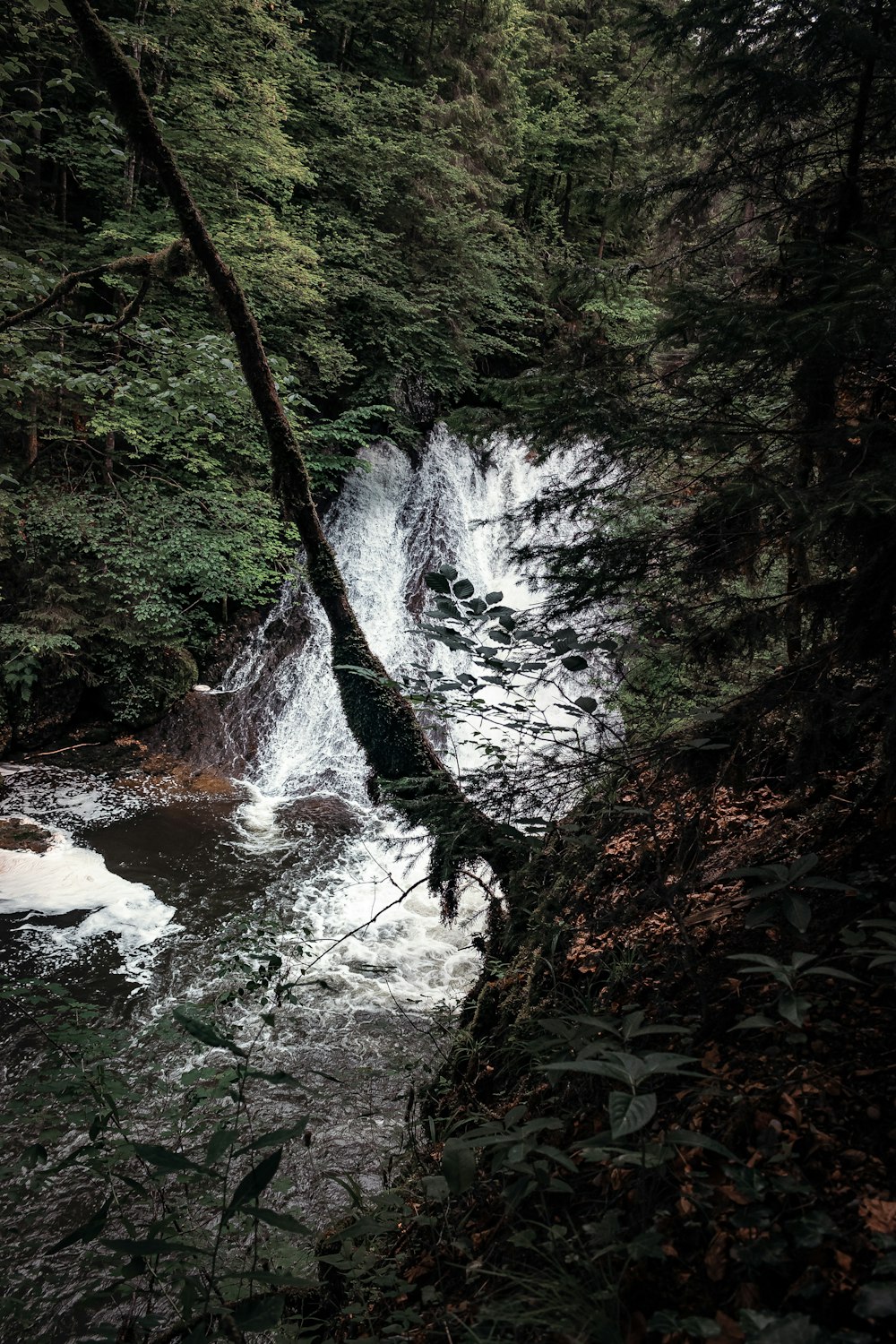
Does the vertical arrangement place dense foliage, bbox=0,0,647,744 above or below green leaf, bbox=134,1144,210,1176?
above

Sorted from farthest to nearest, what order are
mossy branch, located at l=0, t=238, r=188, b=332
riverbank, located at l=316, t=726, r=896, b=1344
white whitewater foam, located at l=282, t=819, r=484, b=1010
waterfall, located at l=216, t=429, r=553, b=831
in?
waterfall, located at l=216, t=429, r=553, b=831 < white whitewater foam, located at l=282, t=819, r=484, b=1010 < mossy branch, located at l=0, t=238, r=188, b=332 < riverbank, located at l=316, t=726, r=896, b=1344

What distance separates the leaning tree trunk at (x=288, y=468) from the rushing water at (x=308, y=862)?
414mm

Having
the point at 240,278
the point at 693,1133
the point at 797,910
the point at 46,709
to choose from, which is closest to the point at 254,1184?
the point at 693,1133

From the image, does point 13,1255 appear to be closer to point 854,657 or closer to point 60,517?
point 854,657

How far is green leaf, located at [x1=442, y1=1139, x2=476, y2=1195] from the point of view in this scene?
57.7 inches

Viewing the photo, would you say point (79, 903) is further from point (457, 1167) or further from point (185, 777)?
point (457, 1167)

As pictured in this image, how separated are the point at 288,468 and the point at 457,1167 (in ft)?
14.3

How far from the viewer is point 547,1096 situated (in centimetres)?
239

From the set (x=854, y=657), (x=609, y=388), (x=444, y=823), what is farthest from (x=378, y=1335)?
(x=609, y=388)

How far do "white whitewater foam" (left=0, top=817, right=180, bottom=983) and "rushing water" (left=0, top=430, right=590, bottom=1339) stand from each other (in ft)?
0.06

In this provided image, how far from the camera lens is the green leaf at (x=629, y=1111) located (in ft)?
3.95

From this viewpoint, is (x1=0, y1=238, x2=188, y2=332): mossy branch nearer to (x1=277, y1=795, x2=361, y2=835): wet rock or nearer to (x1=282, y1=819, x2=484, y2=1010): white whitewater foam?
(x1=282, y1=819, x2=484, y2=1010): white whitewater foam

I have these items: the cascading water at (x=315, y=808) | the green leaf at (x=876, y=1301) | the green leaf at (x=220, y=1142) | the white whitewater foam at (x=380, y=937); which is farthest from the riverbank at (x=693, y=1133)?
the white whitewater foam at (x=380, y=937)

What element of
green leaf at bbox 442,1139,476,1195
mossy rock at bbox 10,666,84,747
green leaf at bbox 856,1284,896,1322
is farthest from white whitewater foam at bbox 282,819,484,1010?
mossy rock at bbox 10,666,84,747
